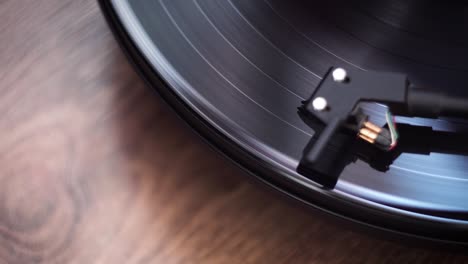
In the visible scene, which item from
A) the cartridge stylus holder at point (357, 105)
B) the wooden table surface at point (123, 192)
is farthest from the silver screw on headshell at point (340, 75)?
the wooden table surface at point (123, 192)

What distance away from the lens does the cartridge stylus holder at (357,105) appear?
458 millimetres

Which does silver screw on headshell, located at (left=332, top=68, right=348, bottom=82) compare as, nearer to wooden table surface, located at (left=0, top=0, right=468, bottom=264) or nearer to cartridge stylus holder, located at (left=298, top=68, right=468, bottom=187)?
cartridge stylus holder, located at (left=298, top=68, right=468, bottom=187)

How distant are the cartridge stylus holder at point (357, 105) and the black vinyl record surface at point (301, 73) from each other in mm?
16

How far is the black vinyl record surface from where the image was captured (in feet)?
1.48

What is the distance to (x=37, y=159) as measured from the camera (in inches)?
22.4

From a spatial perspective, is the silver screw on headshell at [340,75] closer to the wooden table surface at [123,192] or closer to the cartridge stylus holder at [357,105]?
the cartridge stylus holder at [357,105]

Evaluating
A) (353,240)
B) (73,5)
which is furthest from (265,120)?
(73,5)

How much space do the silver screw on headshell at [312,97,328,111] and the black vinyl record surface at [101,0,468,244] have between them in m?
0.02

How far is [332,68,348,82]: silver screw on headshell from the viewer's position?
1.56 feet

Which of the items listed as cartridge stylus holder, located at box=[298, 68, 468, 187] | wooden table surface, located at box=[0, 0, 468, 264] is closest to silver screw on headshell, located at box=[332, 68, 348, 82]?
cartridge stylus holder, located at box=[298, 68, 468, 187]

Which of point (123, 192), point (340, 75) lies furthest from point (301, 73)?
point (123, 192)

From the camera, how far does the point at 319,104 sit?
47 centimetres

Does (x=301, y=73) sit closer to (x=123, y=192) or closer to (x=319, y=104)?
(x=319, y=104)

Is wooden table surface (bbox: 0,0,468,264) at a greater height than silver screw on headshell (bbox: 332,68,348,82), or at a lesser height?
lesser
